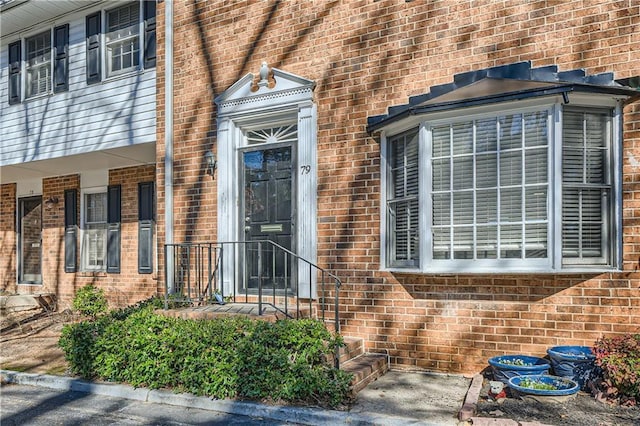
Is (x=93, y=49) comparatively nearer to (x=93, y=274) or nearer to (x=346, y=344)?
(x=93, y=274)

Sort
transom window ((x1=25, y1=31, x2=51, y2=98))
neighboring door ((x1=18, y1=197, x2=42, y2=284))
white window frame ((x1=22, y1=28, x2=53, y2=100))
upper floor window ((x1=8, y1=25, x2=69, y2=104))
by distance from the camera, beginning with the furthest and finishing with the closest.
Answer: neighboring door ((x1=18, y1=197, x2=42, y2=284)) → transom window ((x1=25, y1=31, x2=51, y2=98)) → white window frame ((x1=22, y1=28, x2=53, y2=100)) → upper floor window ((x1=8, y1=25, x2=69, y2=104))

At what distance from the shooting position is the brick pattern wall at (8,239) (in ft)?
39.2

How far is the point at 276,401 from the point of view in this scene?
4898 mm

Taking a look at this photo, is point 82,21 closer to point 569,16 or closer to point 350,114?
point 350,114

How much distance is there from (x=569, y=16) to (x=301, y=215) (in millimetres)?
3679

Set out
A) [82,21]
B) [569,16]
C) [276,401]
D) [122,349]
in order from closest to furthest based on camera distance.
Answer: [276,401], [569,16], [122,349], [82,21]

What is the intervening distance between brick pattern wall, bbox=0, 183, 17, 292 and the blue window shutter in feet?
15.4

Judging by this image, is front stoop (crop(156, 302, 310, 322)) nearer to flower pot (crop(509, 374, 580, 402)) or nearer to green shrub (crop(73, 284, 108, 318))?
flower pot (crop(509, 374, 580, 402))

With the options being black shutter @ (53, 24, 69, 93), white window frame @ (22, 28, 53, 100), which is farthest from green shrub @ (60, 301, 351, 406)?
white window frame @ (22, 28, 53, 100)

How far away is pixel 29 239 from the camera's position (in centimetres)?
1183

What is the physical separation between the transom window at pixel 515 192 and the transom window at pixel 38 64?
7.68m

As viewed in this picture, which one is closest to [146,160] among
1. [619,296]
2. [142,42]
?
[142,42]

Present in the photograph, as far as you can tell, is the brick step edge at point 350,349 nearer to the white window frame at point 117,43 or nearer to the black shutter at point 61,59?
the white window frame at point 117,43

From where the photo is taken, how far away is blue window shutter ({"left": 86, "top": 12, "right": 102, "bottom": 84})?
8945mm
